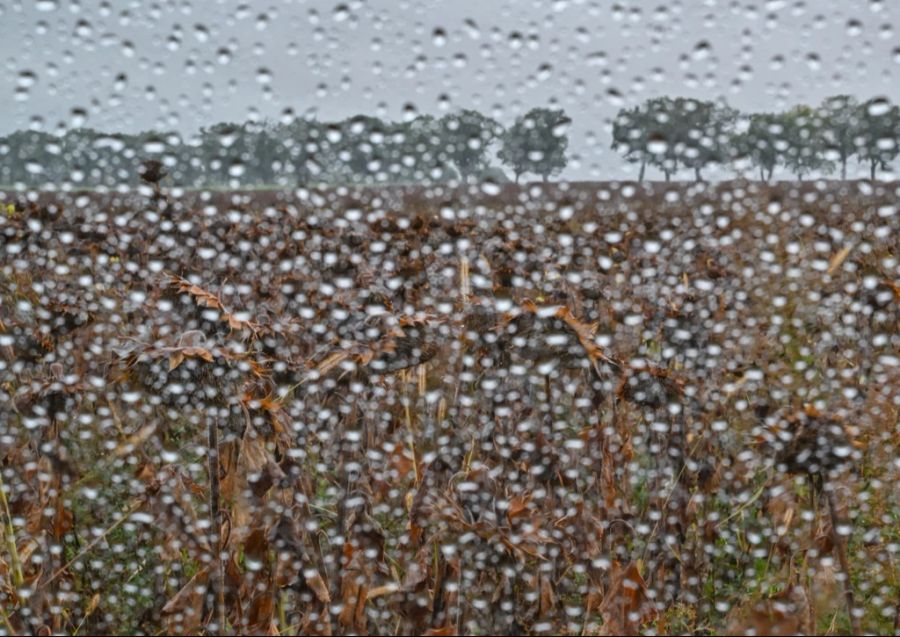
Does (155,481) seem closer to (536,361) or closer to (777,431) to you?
(536,361)

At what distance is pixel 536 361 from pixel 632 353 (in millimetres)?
207

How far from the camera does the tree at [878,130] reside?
0.63 meters

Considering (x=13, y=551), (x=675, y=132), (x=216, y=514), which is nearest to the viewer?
(x=675, y=132)

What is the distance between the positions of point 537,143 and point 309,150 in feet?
0.69

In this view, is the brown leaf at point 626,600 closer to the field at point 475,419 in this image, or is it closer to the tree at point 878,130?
the field at point 475,419

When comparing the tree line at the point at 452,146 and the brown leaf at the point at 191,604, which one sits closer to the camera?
the tree line at the point at 452,146

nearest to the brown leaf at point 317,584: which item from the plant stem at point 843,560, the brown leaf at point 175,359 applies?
the brown leaf at point 175,359

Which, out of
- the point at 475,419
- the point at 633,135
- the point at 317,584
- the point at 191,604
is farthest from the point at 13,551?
the point at 633,135

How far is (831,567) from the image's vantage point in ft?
2.68

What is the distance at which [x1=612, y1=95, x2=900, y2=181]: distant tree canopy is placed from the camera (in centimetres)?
62

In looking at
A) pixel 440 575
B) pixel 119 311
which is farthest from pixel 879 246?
pixel 119 311

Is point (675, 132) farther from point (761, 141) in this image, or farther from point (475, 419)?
point (475, 419)

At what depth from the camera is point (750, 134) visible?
0.64 m

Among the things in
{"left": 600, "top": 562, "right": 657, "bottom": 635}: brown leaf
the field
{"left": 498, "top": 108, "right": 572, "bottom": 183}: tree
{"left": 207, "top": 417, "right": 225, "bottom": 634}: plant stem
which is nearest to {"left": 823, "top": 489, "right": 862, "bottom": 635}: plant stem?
the field
